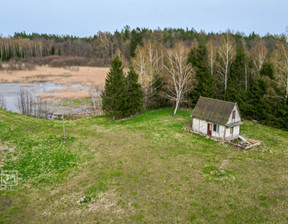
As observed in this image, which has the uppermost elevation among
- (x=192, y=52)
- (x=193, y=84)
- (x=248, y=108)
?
(x=192, y=52)

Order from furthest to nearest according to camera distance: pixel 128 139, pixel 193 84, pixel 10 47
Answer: pixel 10 47 → pixel 193 84 → pixel 128 139

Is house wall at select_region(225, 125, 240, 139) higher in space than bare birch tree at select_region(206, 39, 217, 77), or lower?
lower

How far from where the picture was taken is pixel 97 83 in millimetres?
71688

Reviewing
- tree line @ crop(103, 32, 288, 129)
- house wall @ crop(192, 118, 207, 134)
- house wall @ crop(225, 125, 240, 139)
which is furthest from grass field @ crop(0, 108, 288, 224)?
tree line @ crop(103, 32, 288, 129)

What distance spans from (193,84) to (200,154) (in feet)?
74.2

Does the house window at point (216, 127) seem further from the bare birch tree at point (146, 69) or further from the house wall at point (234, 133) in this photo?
the bare birch tree at point (146, 69)

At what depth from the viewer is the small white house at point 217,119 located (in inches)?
1162

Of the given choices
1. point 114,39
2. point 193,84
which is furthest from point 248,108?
point 114,39

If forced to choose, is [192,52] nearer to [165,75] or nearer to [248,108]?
[165,75]

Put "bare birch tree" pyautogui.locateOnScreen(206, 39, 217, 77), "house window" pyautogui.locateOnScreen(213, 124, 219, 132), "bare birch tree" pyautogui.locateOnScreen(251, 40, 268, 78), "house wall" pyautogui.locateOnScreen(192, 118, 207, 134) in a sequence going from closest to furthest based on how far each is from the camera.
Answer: "house window" pyautogui.locateOnScreen(213, 124, 219, 132), "house wall" pyautogui.locateOnScreen(192, 118, 207, 134), "bare birch tree" pyautogui.locateOnScreen(251, 40, 268, 78), "bare birch tree" pyautogui.locateOnScreen(206, 39, 217, 77)

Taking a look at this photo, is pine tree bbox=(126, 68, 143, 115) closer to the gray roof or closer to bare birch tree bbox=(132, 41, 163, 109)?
bare birch tree bbox=(132, 41, 163, 109)

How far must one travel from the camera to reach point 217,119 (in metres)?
30.2

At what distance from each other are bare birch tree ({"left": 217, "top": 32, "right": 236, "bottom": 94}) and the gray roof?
49.5ft

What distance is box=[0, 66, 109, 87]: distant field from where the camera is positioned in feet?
245
